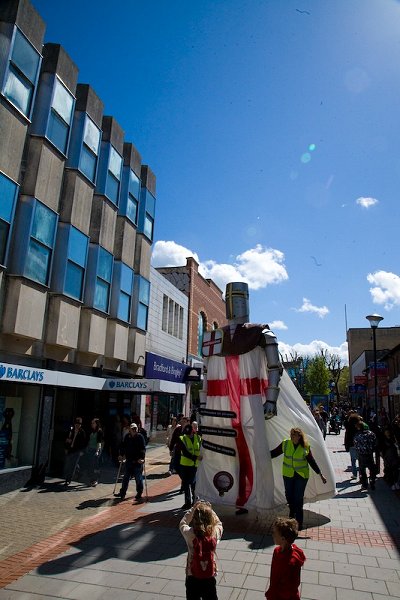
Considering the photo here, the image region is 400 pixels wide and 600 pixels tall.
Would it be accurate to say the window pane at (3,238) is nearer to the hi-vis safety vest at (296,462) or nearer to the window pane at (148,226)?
the hi-vis safety vest at (296,462)

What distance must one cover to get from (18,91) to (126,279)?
7.40 m

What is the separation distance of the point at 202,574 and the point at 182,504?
5.93 m

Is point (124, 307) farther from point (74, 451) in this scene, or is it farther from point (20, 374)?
point (20, 374)

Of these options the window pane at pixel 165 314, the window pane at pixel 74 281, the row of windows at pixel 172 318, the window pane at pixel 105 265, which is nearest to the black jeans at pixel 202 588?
the window pane at pixel 74 281

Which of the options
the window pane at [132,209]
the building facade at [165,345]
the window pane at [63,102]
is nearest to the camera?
the window pane at [63,102]

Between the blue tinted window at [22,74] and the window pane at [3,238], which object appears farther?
the blue tinted window at [22,74]

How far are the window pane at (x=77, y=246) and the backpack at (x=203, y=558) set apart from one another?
1010 centimetres

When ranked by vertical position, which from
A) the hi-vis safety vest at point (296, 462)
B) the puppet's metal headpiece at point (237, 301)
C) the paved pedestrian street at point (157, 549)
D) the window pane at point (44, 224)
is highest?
the window pane at point (44, 224)

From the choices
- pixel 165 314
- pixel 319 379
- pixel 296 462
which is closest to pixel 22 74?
pixel 296 462

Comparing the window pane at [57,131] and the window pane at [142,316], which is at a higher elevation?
the window pane at [57,131]

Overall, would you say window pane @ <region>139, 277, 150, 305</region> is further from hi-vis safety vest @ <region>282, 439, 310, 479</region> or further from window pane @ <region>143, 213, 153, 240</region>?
hi-vis safety vest @ <region>282, 439, 310, 479</region>

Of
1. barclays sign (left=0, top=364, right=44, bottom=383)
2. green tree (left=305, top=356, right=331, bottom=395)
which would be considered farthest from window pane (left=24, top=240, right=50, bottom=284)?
green tree (left=305, top=356, right=331, bottom=395)

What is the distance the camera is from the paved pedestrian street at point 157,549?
4.84 meters

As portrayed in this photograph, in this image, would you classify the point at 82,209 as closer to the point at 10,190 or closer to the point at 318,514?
the point at 10,190
